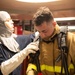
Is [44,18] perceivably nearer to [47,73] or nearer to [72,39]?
[72,39]

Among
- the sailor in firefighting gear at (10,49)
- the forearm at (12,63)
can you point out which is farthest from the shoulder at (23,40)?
the forearm at (12,63)

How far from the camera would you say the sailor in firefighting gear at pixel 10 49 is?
1.61 m

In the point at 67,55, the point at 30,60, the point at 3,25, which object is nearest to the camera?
the point at 67,55

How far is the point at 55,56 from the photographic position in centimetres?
147

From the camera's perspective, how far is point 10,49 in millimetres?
1821

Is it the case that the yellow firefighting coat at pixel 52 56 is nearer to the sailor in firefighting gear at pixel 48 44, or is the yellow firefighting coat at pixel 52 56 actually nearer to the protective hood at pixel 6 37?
the sailor in firefighting gear at pixel 48 44

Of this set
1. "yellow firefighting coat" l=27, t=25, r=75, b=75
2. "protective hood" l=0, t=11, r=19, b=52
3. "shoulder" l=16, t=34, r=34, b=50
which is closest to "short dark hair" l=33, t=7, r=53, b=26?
"yellow firefighting coat" l=27, t=25, r=75, b=75

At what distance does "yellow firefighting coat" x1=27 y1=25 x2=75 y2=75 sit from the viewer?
1410mm

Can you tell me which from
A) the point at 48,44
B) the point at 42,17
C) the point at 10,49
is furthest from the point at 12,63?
the point at 42,17

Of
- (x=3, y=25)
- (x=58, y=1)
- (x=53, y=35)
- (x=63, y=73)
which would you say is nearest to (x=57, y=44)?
(x=53, y=35)

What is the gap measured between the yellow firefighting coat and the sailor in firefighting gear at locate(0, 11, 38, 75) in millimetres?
92

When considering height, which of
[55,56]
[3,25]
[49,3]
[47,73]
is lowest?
[47,73]

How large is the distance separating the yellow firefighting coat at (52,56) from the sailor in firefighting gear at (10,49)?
0.09 metres

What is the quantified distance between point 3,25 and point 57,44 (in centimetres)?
72
